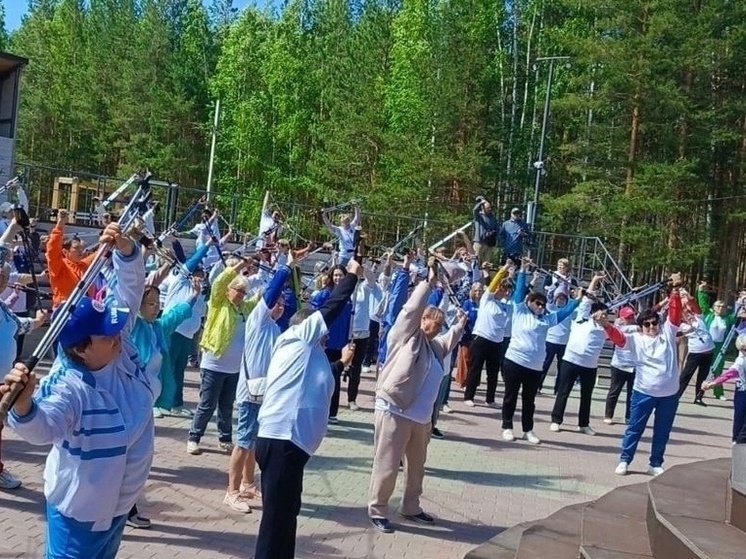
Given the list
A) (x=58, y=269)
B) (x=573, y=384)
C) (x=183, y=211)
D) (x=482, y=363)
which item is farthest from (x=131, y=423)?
(x=183, y=211)

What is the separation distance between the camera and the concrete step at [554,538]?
620 cm

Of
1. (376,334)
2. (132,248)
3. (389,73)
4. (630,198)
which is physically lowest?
(376,334)

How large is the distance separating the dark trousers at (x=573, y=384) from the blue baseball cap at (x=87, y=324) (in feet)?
31.8

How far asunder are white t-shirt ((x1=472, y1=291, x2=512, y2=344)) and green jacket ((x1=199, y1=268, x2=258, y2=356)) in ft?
18.3

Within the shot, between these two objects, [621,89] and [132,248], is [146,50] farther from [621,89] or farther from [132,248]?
[132,248]

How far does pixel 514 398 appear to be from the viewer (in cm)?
1152

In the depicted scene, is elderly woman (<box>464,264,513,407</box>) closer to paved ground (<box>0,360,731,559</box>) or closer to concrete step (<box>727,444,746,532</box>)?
paved ground (<box>0,360,731,559</box>)

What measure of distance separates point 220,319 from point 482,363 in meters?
6.42

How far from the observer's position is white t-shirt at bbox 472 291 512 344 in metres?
13.2

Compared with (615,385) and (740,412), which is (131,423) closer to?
(740,412)

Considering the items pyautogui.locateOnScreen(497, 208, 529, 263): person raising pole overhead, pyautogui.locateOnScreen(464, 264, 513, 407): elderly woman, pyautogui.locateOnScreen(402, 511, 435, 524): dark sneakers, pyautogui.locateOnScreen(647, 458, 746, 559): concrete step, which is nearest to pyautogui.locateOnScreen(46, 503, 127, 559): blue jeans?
pyautogui.locateOnScreen(647, 458, 746, 559): concrete step

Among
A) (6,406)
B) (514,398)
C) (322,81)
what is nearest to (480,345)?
(514,398)

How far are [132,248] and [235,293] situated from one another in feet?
13.2

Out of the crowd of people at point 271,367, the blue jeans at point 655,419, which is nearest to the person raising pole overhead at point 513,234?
the crowd of people at point 271,367
